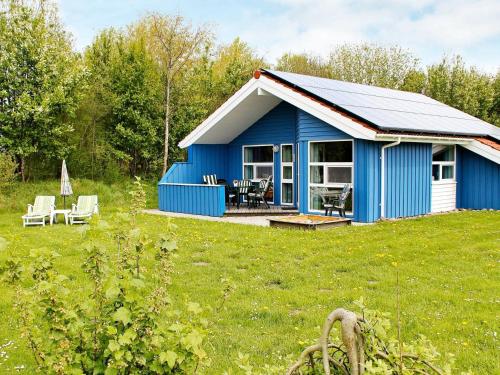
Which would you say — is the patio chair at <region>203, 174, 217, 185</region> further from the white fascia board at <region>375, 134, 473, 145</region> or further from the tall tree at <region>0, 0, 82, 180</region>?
the white fascia board at <region>375, 134, 473, 145</region>

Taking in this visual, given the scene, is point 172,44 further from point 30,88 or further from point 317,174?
point 317,174

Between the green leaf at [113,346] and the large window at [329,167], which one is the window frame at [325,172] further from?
the green leaf at [113,346]

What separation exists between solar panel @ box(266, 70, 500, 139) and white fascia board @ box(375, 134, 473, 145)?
206 millimetres

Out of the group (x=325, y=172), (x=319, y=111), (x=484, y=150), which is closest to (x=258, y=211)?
(x=325, y=172)

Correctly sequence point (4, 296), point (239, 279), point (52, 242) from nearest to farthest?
point (4, 296), point (239, 279), point (52, 242)

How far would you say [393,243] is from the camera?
9938 mm

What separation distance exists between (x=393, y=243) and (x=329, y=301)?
4164 mm

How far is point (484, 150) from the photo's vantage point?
53.2ft

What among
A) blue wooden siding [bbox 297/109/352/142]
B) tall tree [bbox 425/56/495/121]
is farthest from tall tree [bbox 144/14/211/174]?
tall tree [bbox 425/56/495/121]

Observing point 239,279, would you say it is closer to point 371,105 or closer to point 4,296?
point 4,296

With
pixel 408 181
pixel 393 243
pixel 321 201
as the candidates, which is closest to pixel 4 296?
pixel 393 243

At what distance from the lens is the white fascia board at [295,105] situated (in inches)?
517

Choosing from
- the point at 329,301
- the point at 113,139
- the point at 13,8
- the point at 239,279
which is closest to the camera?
the point at 329,301

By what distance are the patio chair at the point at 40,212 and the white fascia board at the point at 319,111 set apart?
23.8ft
